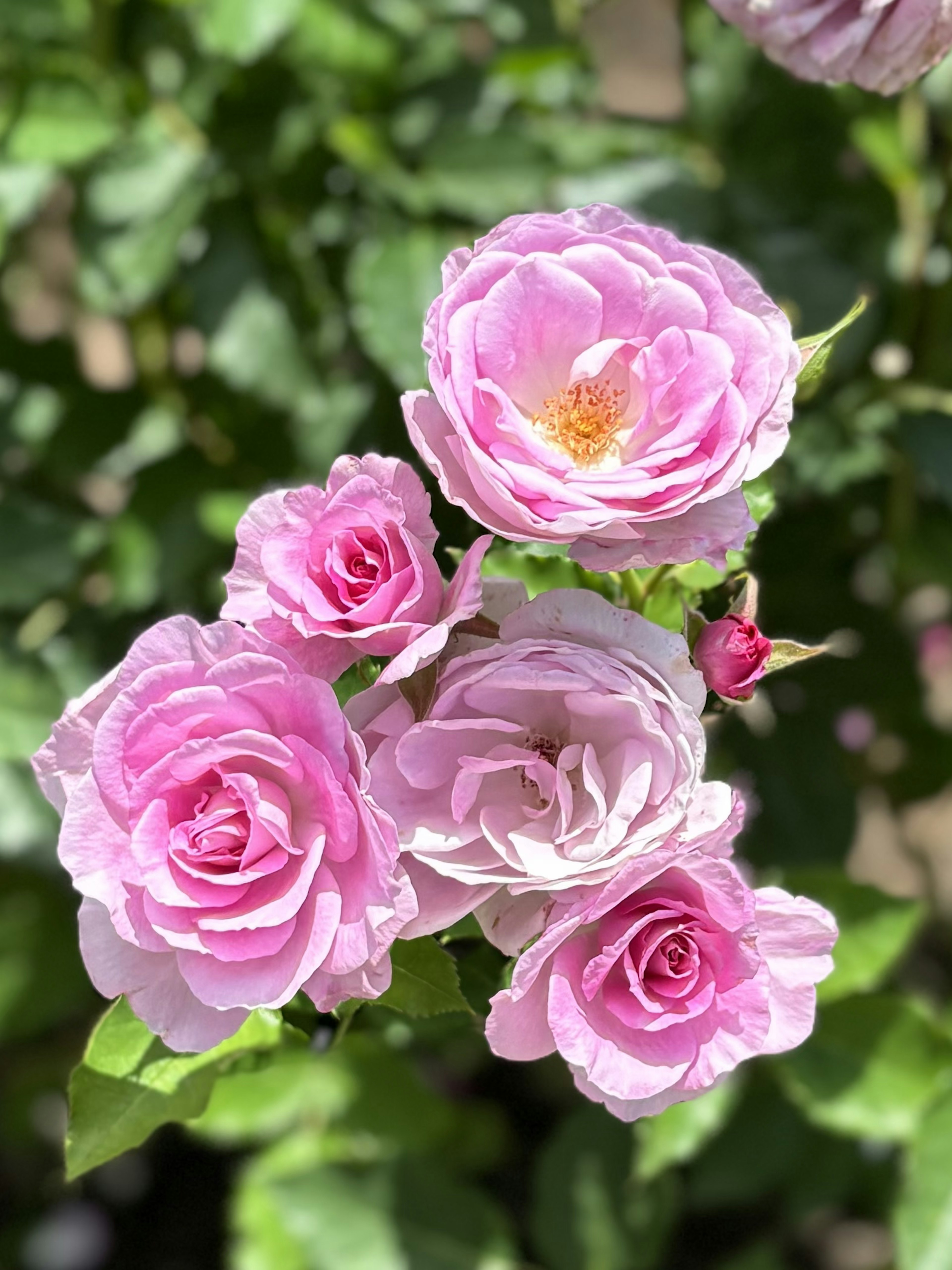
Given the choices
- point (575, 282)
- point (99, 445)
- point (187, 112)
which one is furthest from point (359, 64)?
point (575, 282)

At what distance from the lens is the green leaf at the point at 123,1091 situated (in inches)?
22.0

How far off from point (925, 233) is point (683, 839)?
2.76ft

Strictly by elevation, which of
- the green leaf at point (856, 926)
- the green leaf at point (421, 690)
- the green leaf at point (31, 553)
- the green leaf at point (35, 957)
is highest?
the green leaf at point (421, 690)

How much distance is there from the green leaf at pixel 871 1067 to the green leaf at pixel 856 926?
0.03 meters

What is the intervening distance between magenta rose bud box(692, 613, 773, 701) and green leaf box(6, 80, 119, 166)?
0.75 meters

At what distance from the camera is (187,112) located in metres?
1.12

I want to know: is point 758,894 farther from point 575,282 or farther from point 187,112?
point 187,112

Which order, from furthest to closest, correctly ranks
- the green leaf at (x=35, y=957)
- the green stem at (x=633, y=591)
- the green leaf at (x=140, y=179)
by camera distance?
the green leaf at (x=35, y=957) < the green leaf at (x=140, y=179) < the green stem at (x=633, y=591)

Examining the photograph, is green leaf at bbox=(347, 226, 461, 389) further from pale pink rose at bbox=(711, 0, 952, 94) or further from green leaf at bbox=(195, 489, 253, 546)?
pale pink rose at bbox=(711, 0, 952, 94)

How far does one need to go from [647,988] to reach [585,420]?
25cm

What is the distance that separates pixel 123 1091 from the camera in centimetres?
58

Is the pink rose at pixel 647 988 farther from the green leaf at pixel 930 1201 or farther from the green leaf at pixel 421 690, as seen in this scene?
the green leaf at pixel 930 1201

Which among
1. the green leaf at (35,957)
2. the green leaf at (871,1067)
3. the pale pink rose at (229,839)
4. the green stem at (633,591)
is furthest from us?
the green leaf at (35,957)

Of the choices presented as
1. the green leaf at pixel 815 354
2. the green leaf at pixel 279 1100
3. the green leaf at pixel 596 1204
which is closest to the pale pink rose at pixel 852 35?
the green leaf at pixel 815 354
